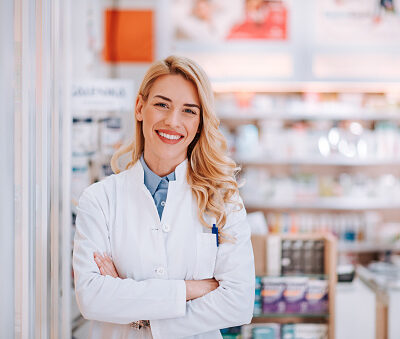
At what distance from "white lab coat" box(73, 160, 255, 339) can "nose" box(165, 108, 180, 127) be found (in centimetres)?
18

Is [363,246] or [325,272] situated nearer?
[325,272]

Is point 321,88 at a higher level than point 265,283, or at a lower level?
higher

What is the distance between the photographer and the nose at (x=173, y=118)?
5.17 feet

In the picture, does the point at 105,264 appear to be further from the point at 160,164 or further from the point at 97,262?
the point at 160,164

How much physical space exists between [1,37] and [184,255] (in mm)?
957

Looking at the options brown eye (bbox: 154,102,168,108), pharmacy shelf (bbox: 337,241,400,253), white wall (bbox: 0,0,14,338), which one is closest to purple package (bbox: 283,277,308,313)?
brown eye (bbox: 154,102,168,108)

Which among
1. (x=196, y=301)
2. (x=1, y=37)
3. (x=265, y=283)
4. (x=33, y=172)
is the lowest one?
(x=265, y=283)

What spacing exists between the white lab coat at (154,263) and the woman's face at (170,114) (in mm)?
117

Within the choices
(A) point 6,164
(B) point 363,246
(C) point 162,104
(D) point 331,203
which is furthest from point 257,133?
(A) point 6,164

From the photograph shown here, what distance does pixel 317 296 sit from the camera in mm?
2482

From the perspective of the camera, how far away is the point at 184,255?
160 cm

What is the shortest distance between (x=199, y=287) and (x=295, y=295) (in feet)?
3.56

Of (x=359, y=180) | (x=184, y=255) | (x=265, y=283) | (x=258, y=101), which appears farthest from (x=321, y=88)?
(x=184, y=255)

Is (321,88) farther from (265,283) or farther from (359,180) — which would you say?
(265,283)
